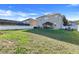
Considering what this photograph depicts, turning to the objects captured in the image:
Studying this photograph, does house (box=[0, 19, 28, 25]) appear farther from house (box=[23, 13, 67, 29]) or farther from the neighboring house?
the neighboring house

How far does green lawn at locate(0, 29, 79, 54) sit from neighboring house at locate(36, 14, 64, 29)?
6 centimetres

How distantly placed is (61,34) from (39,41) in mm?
265

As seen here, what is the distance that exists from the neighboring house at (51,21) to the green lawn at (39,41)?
6 centimetres

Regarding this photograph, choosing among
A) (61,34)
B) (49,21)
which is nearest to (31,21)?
(49,21)

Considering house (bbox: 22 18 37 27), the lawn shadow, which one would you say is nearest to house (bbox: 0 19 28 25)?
house (bbox: 22 18 37 27)

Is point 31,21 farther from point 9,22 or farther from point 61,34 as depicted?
point 61,34

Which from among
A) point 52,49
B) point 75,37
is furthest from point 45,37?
point 75,37

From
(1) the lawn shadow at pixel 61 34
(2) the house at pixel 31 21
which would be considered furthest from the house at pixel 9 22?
(1) the lawn shadow at pixel 61 34

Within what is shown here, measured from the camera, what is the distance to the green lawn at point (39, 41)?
→ 2.48 meters

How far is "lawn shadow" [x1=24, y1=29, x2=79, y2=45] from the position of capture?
250cm

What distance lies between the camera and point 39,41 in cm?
252
